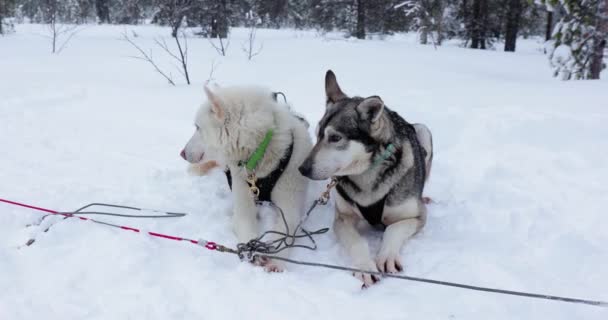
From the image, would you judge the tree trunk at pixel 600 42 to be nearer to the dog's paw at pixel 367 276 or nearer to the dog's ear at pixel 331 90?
the dog's ear at pixel 331 90

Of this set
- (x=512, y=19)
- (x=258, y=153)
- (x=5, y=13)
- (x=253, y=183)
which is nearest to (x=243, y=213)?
(x=253, y=183)

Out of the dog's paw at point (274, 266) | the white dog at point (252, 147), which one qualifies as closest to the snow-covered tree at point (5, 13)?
the white dog at point (252, 147)

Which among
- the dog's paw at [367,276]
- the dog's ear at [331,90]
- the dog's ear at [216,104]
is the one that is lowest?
the dog's paw at [367,276]

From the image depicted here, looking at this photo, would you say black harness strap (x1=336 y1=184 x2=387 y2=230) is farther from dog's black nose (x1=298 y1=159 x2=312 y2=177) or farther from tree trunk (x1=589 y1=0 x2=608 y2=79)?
tree trunk (x1=589 y1=0 x2=608 y2=79)

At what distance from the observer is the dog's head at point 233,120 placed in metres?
3.01

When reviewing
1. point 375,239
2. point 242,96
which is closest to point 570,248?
point 375,239

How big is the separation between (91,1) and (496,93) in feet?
102

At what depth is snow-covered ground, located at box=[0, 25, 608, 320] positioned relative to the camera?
228cm

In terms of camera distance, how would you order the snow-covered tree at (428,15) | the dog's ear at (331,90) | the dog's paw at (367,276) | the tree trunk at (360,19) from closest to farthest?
Answer: the dog's paw at (367,276) < the dog's ear at (331,90) < the snow-covered tree at (428,15) < the tree trunk at (360,19)

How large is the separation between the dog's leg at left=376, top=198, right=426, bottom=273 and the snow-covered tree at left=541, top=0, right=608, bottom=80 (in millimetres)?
7271

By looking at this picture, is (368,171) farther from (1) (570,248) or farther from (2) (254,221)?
(1) (570,248)

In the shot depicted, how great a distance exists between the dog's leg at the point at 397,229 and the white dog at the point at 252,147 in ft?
2.28

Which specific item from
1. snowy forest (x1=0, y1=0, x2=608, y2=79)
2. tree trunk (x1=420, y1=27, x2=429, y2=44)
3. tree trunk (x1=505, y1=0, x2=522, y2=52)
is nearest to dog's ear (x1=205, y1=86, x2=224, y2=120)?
snowy forest (x1=0, y1=0, x2=608, y2=79)

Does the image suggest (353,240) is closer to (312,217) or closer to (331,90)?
(312,217)
